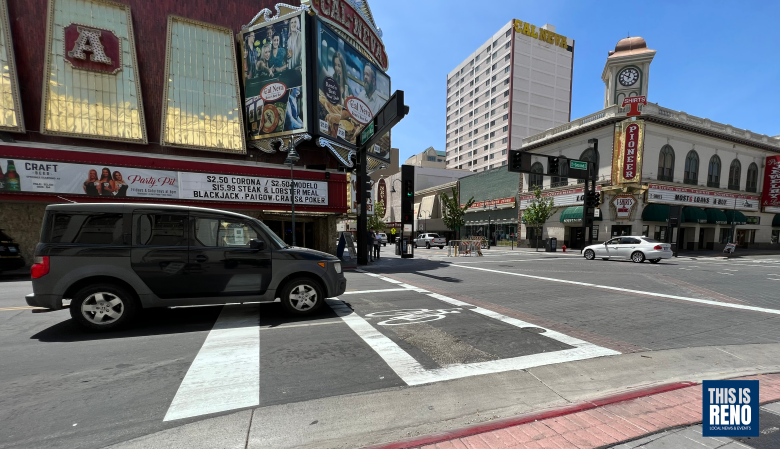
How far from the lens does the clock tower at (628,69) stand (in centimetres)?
3284

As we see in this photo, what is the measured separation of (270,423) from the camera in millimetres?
2533

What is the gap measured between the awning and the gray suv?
29.6 metres

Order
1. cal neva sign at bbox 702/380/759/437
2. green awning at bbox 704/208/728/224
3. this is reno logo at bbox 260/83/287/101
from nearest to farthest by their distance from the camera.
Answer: cal neva sign at bbox 702/380/759/437
this is reno logo at bbox 260/83/287/101
green awning at bbox 704/208/728/224

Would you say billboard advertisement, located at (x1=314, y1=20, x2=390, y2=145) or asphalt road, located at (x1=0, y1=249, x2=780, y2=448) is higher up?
billboard advertisement, located at (x1=314, y1=20, x2=390, y2=145)

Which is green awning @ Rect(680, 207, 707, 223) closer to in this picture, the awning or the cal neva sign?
the awning

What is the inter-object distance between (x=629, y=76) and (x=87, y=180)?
47.3 metres

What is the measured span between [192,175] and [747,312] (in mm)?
20490

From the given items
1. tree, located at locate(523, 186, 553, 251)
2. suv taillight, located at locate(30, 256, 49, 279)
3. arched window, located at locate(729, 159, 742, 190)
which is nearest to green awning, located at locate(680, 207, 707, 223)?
arched window, located at locate(729, 159, 742, 190)

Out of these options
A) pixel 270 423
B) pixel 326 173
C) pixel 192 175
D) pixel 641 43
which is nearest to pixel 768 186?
pixel 641 43

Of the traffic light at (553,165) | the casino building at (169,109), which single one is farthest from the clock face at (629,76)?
the casino building at (169,109)

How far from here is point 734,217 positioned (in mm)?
28844

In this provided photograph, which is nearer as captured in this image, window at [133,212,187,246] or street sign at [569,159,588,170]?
window at [133,212,187,246]

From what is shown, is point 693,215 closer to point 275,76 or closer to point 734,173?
point 734,173

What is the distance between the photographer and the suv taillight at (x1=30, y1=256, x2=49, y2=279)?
4586 mm
